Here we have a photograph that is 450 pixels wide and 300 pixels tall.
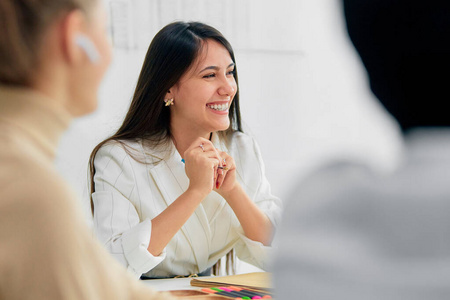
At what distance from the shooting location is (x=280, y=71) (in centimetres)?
385

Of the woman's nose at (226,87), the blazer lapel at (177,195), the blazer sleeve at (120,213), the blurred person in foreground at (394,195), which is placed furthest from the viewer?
the woman's nose at (226,87)

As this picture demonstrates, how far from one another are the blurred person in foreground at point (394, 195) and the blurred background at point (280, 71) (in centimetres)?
297

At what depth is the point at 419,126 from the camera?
0.49m

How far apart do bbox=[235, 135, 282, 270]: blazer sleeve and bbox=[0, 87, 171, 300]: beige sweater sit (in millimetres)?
1387

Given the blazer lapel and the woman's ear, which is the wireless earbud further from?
the blazer lapel

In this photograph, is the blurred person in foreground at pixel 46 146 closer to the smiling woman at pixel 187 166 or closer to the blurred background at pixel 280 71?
the smiling woman at pixel 187 166

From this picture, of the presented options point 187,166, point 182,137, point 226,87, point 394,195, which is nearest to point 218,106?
point 226,87

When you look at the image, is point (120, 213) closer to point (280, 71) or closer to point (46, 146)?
point (46, 146)

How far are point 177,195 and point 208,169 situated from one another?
23 centimetres

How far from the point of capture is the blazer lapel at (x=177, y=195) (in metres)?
1.87

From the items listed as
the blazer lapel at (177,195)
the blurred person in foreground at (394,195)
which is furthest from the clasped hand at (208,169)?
the blurred person in foreground at (394,195)

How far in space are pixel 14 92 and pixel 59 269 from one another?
0.60 ft

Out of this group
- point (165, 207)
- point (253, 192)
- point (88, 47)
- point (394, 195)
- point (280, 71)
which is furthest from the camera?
point (280, 71)

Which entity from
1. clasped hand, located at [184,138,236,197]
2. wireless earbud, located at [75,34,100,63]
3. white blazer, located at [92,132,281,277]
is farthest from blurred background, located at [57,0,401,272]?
wireless earbud, located at [75,34,100,63]
